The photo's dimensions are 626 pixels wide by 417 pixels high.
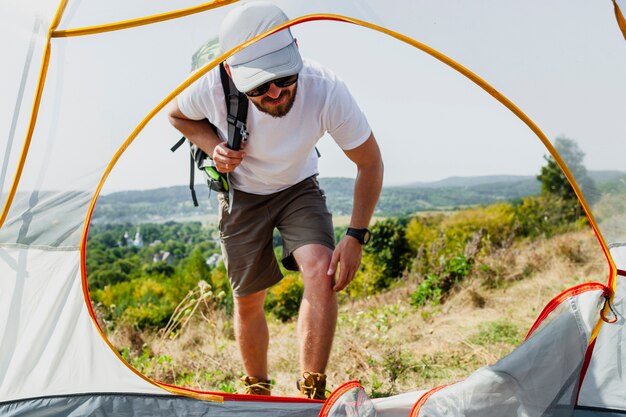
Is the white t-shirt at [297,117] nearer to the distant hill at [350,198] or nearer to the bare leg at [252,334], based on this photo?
the bare leg at [252,334]

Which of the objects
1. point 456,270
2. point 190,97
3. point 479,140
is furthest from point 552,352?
point 479,140

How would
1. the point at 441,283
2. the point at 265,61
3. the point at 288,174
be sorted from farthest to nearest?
the point at 441,283
the point at 288,174
the point at 265,61

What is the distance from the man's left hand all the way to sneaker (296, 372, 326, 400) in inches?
12.1

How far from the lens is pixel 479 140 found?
25.4ft

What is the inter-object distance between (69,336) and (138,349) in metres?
1.98

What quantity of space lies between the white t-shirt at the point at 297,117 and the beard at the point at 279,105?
0.07 ft

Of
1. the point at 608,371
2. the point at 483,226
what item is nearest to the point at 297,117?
the point at 608,371

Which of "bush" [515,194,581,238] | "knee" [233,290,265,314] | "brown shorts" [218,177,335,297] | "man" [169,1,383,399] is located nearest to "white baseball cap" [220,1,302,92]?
"man" [169,1,383,399]

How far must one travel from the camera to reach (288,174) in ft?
9.34

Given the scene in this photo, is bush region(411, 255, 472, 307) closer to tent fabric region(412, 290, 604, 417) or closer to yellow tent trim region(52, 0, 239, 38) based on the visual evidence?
tent fabric region(412, 290, 604, 417)

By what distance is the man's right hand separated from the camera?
2.62 meters

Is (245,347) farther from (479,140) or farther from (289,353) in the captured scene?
(479,140)

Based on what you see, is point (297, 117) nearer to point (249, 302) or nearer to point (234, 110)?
point (234, 110)

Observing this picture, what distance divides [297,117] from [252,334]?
37.7 inches
